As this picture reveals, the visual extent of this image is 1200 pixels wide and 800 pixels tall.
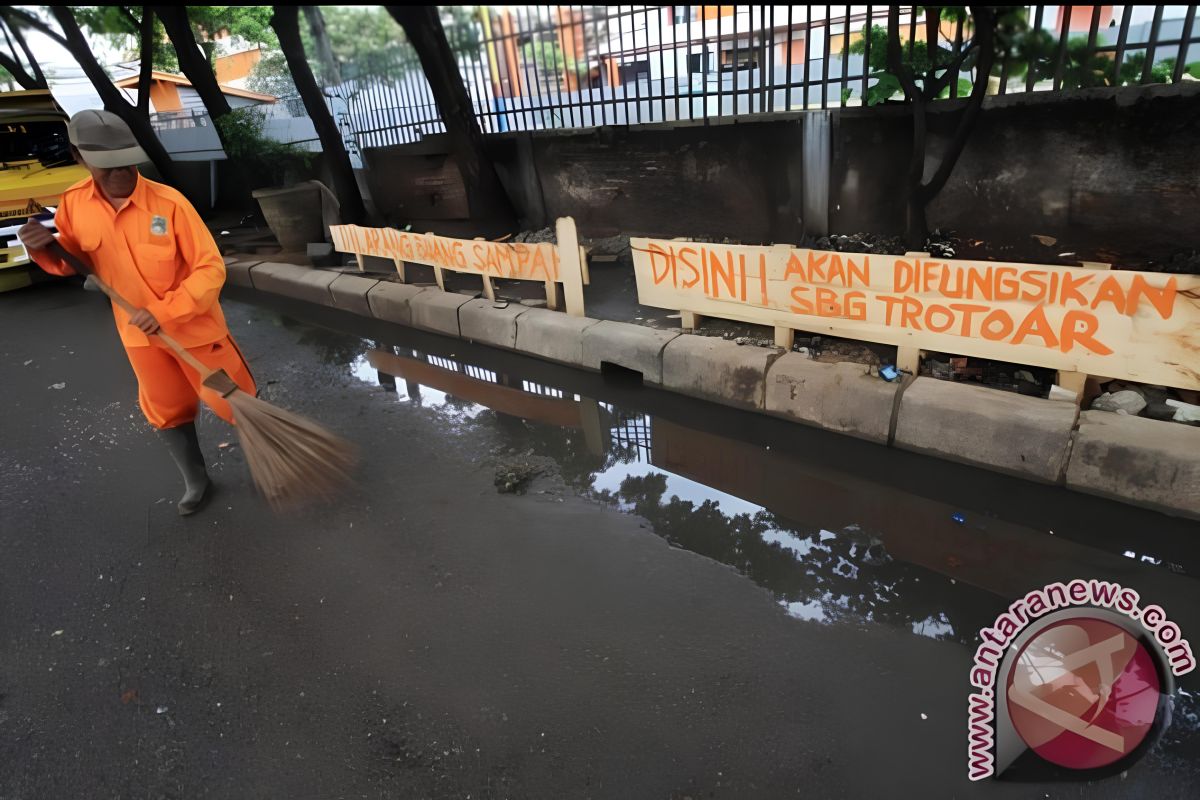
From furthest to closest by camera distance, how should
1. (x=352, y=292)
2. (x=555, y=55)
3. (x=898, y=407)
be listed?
(x=352, y=292) → (x=898, y=407) → (x=555, y=55)

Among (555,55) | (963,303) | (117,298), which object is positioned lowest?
(963,303)

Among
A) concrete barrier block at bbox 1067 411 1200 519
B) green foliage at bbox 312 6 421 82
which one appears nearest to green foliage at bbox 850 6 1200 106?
concrete barrier block at bbox 1067 411 1200 519

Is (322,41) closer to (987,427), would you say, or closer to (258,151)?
(987,427)

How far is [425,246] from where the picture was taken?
6.46 metres

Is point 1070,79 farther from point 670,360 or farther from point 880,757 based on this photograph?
point 880,757

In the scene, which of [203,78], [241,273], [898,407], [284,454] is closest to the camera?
[284,454]

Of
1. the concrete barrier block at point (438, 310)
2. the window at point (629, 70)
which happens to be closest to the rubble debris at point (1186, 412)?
the window at point (629, 70)

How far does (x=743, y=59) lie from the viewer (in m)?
6.18

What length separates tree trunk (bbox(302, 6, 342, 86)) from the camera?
114 cm

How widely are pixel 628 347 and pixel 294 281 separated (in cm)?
499

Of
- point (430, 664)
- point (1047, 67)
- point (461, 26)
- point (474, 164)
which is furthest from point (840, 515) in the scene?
point (474, 164)

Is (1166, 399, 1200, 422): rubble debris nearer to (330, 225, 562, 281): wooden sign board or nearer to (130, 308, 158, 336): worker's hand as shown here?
(330, 225, 562, 281): wooden sign board

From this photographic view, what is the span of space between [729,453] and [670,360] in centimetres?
→ 96

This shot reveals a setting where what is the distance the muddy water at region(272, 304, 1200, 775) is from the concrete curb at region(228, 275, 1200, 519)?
101 millimetres
